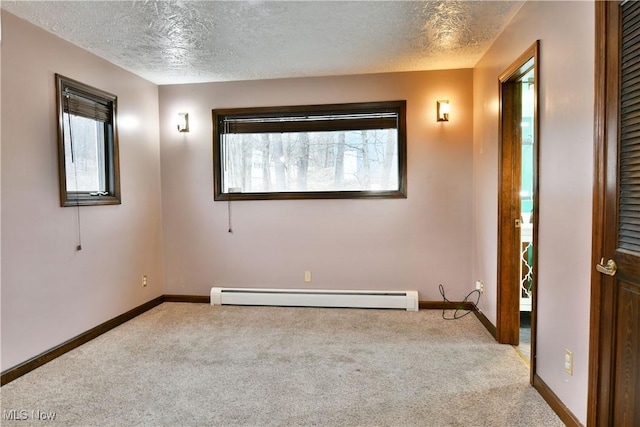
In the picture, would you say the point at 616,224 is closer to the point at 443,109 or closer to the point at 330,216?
the point at 443,109

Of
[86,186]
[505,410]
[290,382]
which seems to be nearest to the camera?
[505,410]

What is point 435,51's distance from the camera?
124 inches

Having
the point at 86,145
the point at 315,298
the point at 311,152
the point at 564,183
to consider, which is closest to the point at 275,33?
the point at 311,152

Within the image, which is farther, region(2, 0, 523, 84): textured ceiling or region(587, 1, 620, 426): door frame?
region(2, 0, 523, 84): textured ceiling

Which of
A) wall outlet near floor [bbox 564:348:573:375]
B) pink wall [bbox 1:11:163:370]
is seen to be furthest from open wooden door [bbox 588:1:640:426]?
pink wall [bbox 1:11:163:370]

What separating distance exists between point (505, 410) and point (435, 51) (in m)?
2.84

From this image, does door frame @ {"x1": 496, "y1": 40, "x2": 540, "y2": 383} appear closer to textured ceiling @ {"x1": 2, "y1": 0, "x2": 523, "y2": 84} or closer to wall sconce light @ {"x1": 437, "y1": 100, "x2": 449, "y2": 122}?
textured ceiling @ {"x1": 2, "y1": 0, "x2": 523, "y2": 84}

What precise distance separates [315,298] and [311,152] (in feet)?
5.36

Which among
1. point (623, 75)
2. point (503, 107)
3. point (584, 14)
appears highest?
point (584, 14)

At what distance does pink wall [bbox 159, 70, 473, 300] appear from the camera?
12.1 feet

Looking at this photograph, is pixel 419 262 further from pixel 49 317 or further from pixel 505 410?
pixel 49 317

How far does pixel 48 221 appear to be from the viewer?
264 cm

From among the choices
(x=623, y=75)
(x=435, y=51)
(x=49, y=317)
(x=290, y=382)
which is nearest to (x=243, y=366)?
(x=290, y=382)

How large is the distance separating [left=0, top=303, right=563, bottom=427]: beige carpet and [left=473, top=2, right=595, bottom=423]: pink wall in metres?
0.39
